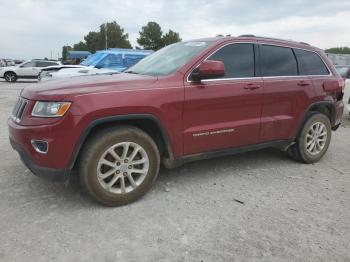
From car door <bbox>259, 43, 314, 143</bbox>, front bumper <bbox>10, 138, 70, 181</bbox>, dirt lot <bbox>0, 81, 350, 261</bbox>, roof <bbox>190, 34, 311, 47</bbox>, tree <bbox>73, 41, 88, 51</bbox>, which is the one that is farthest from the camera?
tree <bbox>73, 41, 88, 51</bbox>

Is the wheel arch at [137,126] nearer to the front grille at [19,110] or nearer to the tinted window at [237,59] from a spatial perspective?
the front grille at [19,110]

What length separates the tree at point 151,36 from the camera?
69.0m

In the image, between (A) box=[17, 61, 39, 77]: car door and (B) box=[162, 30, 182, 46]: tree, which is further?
(B) box=[162, 30, 182, 46]: tree

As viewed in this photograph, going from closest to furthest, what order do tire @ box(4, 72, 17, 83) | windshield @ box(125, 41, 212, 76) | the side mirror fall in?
the side mirror, windshield @ box(125, 41, 212, 76), tire @ box(4, 72, 17, 83)

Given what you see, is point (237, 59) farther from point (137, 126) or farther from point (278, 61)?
point (137, 126)

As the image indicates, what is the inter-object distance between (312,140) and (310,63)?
1.12m

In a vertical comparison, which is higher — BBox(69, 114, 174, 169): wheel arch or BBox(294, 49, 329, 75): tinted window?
BBox(294, 49, 329, 75): tinted window

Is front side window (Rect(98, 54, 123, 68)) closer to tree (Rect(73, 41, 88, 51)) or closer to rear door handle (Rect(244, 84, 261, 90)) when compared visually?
rear door handle (Rect(244, 84, 261, 90))

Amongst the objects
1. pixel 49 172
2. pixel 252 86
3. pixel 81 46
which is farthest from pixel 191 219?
pixel 81 46

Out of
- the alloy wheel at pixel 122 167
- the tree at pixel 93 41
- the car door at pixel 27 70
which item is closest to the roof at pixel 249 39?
the alloy wheel at pixel 122 167

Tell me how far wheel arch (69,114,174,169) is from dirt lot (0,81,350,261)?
21.0 inches

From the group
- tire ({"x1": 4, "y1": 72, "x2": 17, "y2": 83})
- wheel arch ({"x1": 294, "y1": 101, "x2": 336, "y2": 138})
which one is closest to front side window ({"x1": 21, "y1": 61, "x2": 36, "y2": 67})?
tire ({"x1": 4, "y1": 72, "x2": 17, "y2": 83})

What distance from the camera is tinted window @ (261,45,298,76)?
14.9ft

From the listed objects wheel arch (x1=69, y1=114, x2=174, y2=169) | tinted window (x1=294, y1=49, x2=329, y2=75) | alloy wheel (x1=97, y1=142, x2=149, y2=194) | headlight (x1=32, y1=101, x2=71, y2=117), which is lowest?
alloy wheel (x1=97, y1=142, x2=149, y2=194)
